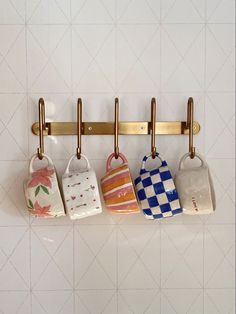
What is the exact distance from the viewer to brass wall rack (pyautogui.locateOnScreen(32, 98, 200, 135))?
1151 mm

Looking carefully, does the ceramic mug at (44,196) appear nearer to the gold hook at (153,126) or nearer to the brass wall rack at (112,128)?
the brass wall rack at (112,128)

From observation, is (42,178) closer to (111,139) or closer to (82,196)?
(82,196)

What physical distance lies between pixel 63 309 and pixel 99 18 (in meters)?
0.78

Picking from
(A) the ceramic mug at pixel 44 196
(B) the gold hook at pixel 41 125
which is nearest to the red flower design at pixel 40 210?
(A) the ceramic mug at pixel 44 196

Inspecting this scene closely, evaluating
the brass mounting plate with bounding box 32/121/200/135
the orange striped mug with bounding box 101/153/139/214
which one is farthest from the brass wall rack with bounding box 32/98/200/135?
the orange striped mug with bounding box 101/153/139/214

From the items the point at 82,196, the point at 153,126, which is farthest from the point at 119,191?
the point at 153,126

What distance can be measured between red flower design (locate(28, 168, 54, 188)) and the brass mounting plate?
11 cm

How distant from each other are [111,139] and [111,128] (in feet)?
0.11

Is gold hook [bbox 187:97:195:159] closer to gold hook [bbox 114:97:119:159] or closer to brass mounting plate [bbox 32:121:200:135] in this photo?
brass mounting plate [bbox 32:121:200:135]

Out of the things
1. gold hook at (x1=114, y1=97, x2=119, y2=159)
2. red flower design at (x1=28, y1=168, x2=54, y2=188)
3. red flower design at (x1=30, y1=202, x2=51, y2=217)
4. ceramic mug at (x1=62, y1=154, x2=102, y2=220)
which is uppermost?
gold hook at (x1=114, y1=97, x2=119, y2=159)

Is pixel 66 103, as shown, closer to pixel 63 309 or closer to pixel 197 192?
pixel 197 192

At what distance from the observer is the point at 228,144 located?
1182mm

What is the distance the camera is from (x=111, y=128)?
1.15 m

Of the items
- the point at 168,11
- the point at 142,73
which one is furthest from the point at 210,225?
the point at 168,11
